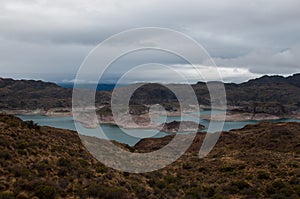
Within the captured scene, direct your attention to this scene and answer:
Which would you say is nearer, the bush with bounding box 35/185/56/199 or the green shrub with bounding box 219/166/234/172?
the bush with bounding box 35/185/56/199

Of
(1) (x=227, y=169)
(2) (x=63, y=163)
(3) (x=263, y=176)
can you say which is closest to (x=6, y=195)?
(2) (x=63, y=163)

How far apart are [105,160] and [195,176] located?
764cm

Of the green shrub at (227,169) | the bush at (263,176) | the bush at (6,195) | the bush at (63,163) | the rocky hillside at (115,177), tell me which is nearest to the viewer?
the bush at (6,195)

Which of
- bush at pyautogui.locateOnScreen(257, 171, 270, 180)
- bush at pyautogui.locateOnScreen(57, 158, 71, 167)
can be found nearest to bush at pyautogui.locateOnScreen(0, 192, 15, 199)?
bush at pyautogui.locateOnScreen(57, 158, 71, 167)

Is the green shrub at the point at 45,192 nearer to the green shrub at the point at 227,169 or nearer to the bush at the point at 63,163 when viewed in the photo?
the bush at the point at 63,163

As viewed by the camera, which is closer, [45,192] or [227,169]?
[45,192]

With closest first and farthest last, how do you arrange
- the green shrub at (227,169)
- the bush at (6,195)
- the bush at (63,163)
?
the bush at (6,195)
the bush at (63,163)
the green shrub at (227,169)

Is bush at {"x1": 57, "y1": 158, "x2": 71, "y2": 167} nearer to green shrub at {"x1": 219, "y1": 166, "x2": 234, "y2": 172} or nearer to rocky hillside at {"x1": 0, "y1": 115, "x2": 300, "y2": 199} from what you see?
rocky hillside at {"x1": 0, "y1": 115, "x2": 300, "y2": 199}

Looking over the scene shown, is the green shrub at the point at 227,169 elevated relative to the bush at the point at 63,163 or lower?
lower

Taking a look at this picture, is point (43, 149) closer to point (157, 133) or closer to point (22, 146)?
point (22, 146)

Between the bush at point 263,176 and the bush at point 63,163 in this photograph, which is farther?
the bush at point 263,176

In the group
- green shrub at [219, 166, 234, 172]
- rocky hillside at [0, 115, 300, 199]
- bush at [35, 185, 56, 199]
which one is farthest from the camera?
green shrub at [219, 166, 234, 172]

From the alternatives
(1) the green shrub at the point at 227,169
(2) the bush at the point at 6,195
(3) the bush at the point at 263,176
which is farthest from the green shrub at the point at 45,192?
(1) the green shrub at the point at 227,169

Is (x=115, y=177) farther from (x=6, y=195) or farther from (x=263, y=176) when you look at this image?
(x=263, y=176)
